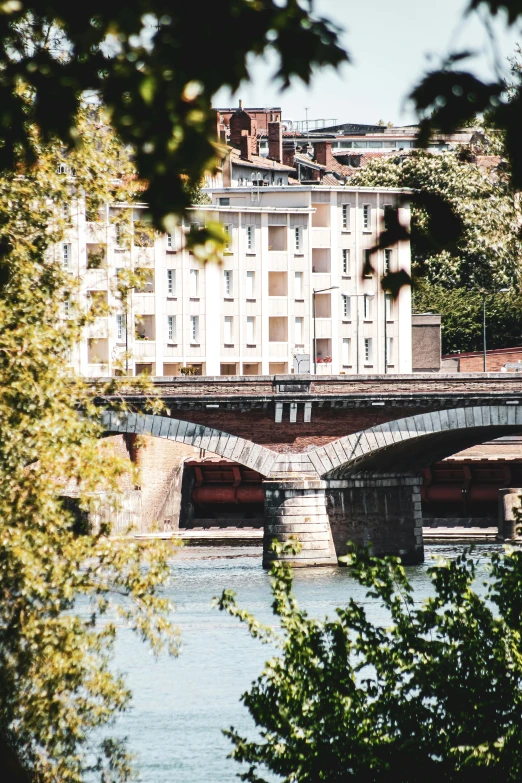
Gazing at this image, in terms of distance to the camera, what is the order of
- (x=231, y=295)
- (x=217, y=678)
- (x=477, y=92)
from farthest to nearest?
1. (x=231, y=295)
2. (x=217, y=678)
3. (x=477, y=92)

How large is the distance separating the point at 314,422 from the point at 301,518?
2721 millimetres

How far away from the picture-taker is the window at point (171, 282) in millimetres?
67250

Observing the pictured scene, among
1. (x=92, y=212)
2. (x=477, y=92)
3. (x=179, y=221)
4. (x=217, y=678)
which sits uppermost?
(x=92, y=212)

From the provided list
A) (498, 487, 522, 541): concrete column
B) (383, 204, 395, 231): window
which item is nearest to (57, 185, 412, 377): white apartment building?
(498, 487, 522, 541): concrete column

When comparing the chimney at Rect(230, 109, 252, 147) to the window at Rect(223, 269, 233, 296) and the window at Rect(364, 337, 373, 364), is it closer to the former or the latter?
the window at Rect(223, 269, 233, 296)

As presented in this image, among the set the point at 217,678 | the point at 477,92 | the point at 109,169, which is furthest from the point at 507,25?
the point at 217,678

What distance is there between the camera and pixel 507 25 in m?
3.91

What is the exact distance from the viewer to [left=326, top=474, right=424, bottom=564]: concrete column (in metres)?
41.4

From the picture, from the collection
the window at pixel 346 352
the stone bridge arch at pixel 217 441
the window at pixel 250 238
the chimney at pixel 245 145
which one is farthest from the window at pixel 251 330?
the stone bridge arch at pixel 217 441

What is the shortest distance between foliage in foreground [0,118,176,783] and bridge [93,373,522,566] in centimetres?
2619

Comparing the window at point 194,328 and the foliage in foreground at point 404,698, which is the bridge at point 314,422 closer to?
the window at point 194,328

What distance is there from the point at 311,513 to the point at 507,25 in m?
36.6

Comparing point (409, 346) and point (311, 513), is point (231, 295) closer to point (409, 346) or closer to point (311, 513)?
point (409, 346)

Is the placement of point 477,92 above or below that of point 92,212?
below
